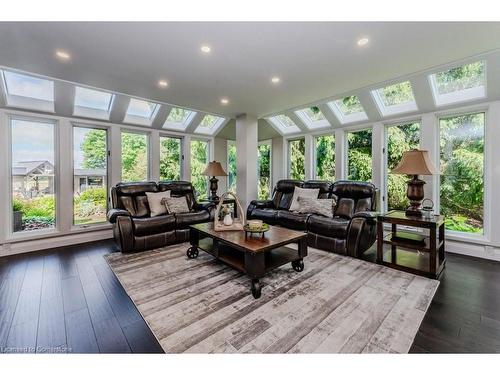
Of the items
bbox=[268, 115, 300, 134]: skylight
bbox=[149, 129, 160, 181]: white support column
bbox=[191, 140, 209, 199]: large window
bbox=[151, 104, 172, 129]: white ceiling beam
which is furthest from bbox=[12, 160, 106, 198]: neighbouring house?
bbox=[268, 115, 300, 134]: skylight

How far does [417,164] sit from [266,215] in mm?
2445

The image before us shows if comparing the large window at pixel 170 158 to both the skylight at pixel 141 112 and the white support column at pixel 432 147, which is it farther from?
the white support column at pixel 432 147

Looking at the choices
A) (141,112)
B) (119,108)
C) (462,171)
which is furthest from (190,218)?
(462,171)

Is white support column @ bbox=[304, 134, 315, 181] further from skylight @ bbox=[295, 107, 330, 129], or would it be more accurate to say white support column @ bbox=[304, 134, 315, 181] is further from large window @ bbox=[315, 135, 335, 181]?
skylight @ bbox=[295, 107, 330, 129]

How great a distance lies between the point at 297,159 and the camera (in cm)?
572

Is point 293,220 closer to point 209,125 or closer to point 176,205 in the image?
point 176,205

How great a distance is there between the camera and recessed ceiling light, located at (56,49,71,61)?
2.34 m

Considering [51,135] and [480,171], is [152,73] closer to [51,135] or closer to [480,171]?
[51,135]

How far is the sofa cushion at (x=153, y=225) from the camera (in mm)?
3365

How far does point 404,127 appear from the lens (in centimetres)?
400

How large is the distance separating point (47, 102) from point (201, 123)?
9.29ft
